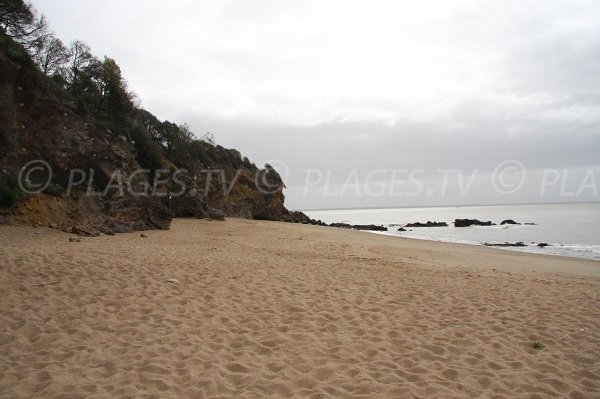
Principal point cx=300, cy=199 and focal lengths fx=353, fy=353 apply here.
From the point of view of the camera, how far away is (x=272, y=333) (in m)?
5.61

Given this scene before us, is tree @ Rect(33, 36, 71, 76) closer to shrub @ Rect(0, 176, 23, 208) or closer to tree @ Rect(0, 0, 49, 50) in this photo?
tree @ Rect(0, 0, 49, 50)

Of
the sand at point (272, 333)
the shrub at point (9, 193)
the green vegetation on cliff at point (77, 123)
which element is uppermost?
the green vegetation on cliff at point (77, 123)

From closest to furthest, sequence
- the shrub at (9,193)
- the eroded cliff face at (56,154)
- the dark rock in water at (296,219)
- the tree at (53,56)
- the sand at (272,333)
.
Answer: the sand at (272,333) → the shrub at (9,193) → the eroded cliff face at (56,154) → the tree at (53,56) → the dark rock in water at (296,219)

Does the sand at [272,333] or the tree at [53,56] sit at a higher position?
the tree at [53,56]

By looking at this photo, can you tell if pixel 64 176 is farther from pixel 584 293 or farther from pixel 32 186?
pixel 584 293

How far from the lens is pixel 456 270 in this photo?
13.0m

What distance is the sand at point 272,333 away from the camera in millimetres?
4062

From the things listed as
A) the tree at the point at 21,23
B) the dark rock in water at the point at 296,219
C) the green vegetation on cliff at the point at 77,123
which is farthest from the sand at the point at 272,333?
the dark rock in water at the point at 296,219

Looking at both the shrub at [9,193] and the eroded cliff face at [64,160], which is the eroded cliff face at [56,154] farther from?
the shrub at [9,193]

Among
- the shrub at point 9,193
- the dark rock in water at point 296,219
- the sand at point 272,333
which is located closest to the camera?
the sand at point 272,333

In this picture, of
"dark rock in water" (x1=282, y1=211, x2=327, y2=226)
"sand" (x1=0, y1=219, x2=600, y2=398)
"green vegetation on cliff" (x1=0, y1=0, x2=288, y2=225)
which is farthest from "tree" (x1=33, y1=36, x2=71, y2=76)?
"dark rock in water" (x1=282, y1=211, x2=327, y2=226)

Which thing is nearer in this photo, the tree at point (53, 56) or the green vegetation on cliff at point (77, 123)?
the green vegetation on cliff at point (77, 123)

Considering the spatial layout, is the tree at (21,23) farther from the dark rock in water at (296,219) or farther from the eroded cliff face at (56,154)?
the dark rock in water at (296,219)

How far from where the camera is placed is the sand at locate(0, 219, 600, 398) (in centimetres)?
406
